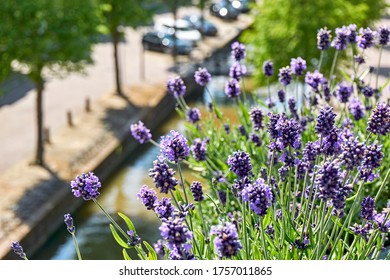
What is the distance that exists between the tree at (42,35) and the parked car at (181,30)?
1702 centimetres

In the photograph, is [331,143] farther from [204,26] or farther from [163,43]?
[204,26]

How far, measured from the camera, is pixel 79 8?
25.0 meters

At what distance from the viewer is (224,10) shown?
168ft

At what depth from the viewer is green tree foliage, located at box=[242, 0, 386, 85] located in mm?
27578

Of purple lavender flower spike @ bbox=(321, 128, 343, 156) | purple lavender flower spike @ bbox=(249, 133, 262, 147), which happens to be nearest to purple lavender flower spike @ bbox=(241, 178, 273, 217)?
purple lavender flower spike @ bbox=(321, 128, 343, 156)

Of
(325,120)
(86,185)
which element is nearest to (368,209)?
(325,120)

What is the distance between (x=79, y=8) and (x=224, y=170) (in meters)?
12.2

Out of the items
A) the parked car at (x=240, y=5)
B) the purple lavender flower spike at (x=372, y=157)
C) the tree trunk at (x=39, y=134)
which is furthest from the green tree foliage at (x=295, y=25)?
the parked car at (x=240, y=5)

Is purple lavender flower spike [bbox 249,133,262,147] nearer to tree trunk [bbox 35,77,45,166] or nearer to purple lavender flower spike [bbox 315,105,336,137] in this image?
Answer: purple lavender flower spike [bbox 315,105,336,137]

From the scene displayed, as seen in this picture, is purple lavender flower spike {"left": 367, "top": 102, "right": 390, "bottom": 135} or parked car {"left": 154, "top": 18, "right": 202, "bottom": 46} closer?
purple lavender flower spike {"left": 367, "top": 102, "right": 390, "bottom": 135}

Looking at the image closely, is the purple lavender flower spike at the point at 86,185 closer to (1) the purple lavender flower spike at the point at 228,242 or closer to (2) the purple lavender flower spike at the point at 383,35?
(1) the purple lavender flower spike at the point at 228,242

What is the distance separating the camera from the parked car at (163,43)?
40531 mm

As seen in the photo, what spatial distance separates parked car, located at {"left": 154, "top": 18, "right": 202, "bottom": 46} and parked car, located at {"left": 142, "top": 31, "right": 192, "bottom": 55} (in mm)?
1085
